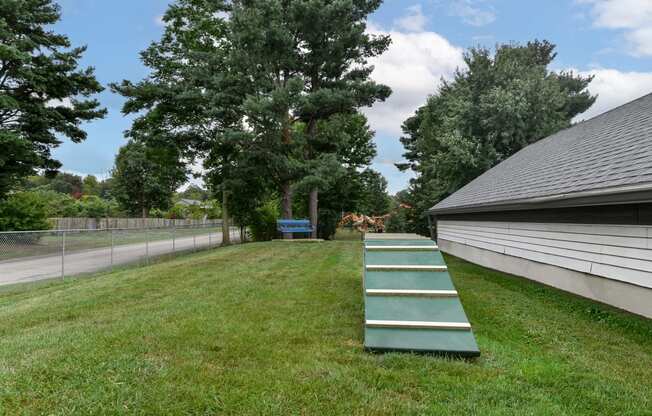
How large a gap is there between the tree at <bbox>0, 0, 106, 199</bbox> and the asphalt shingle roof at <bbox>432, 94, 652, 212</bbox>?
1889 centimetres

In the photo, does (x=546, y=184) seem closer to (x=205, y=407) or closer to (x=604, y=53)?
(x=205, y=407)

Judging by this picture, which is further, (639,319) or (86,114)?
(86,114)

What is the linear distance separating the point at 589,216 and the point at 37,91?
2299 centimetres

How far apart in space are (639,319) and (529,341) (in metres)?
1.72

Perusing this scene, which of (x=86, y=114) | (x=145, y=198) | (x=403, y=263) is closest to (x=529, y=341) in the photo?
(x=403, y=263)

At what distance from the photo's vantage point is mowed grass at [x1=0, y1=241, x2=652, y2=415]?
2.56 metres

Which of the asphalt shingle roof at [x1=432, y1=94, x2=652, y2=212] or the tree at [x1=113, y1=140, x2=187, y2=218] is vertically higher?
the tree at [x1=113, y1=140, x2=187, y2=218]

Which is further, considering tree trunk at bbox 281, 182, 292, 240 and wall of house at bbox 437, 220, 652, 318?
tree trunk at bbox 281, 182, 292, 240

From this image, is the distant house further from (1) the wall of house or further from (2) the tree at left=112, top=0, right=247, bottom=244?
(2) the tree at left=112, top=0, right=247, bottom=244

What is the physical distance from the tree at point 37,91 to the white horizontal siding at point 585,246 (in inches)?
742

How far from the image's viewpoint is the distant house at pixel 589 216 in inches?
183

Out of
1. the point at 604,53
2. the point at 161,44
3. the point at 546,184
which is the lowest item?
the point at 546,184

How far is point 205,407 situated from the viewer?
2.50 meters

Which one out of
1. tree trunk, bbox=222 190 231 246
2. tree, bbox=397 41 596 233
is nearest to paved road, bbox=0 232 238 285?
tree trunk, bbox=222 190 231 246
